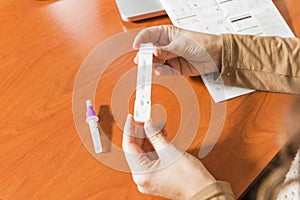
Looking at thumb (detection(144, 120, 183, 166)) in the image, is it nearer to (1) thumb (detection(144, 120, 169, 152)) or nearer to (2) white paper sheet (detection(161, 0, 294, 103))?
(1) thumb (detection(144, 120, 169, 152))

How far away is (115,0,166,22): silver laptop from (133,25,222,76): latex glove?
10 cm

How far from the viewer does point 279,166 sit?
809 mm

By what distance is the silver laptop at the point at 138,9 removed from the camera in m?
0.84

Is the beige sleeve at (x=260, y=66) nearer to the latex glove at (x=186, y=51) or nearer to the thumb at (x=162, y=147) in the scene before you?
the latex glove at (x=186, y=51)

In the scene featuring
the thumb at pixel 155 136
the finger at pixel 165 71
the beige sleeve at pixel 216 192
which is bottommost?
the beige sleeve at pixel 216 192

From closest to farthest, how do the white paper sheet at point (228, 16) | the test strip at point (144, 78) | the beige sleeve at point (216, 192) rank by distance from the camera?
the beige sleeve at point (216, 192)
the test strip at point (144, 78)
the white paper sheet at point (228, 16)

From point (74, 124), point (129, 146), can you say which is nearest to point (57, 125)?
point (74, 124)

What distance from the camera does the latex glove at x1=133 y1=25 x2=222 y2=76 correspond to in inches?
29.4

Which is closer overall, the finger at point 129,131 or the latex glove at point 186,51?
the finger at point 129,131

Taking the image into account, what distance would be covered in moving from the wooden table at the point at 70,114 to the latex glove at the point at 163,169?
3 centimetres

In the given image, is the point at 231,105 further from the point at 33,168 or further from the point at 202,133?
the point at 33,168

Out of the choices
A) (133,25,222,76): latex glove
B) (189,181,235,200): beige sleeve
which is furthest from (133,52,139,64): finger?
(189,181,235,200): beige sleeve

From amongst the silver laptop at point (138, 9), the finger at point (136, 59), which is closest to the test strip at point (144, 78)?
the finger at point (136, 59)

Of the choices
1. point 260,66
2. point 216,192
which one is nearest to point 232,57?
point 260,66
